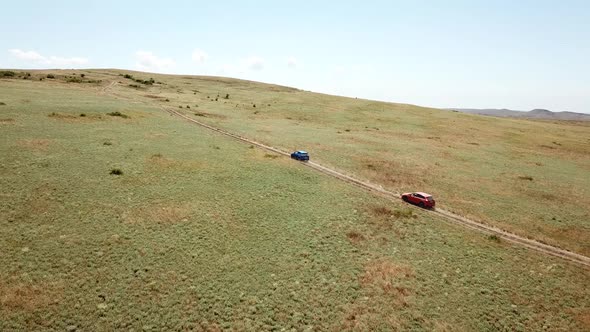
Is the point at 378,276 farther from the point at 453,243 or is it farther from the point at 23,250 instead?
the point at 23,250

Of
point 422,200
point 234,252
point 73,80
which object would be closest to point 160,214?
point 234,252

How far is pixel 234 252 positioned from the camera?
25.9 m

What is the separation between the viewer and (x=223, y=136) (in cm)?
6275

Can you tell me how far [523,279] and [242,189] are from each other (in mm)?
23753

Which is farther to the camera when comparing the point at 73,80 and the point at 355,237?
the point at 73,80

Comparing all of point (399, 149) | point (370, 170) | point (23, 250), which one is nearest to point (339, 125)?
point (399, 149)

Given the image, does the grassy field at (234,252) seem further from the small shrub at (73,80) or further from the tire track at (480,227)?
the small shrub at (73,80)

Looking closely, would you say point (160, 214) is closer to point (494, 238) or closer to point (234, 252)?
point (234, 252)

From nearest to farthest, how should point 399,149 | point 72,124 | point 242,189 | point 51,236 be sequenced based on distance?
point 51,236, point 242,189, point 72,124, point 399,149

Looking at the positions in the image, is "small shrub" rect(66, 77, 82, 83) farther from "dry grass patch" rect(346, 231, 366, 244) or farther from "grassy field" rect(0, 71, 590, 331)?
"dry grass patch" rect(346, 231, 366, 244)

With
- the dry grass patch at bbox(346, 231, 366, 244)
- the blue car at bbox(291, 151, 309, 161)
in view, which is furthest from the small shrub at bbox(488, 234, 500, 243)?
the blue car at bbox(291, 151, 309, 161)

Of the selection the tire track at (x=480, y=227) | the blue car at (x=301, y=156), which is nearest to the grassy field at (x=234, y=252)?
the tire track at (x=480, y=227)

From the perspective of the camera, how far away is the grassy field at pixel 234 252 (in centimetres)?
2042

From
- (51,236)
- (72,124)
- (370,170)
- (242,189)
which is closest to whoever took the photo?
(51,236)
